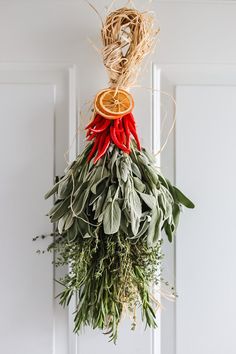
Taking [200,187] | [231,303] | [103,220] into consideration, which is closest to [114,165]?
[103,220]

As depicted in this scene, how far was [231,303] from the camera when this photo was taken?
1086 millimetres

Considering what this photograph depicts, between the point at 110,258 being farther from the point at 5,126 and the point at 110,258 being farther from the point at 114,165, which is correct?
the point at 5,126

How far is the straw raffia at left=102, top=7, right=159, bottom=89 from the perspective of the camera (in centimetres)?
89

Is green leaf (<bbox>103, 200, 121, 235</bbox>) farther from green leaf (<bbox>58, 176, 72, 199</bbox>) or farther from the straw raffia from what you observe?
the straw raffia

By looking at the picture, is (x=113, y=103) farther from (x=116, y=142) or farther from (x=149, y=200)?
(x=149, y=200)

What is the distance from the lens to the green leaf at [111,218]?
2.66 ft

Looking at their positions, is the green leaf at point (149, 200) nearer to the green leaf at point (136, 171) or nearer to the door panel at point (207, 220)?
the green leaf at point (136, 171)

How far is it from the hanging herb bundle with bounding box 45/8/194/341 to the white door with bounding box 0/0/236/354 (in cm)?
16

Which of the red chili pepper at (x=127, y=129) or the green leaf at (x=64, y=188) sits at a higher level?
Result: the red chili pepper at (x=127, y=129)

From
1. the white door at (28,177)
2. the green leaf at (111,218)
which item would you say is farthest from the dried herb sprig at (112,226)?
the white door at (28,177)

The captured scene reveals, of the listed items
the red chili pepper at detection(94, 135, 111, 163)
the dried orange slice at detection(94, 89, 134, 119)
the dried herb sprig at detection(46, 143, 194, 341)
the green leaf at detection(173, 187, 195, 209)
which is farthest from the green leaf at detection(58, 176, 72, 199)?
the green leaf at detection(173, 187, 195, 209)

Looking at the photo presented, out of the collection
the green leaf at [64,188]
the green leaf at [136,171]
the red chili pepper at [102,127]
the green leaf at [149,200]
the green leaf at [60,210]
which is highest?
the red chili pepper at [102,127]

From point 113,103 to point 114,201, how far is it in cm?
27

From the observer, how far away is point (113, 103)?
888 millimetres
